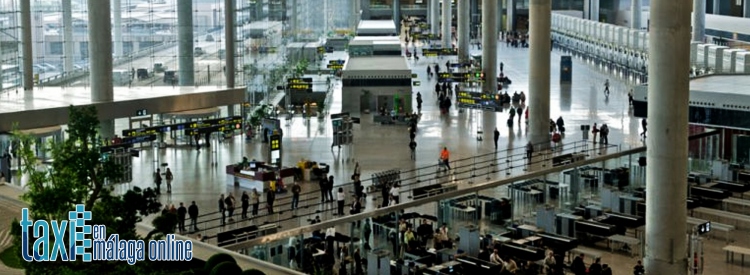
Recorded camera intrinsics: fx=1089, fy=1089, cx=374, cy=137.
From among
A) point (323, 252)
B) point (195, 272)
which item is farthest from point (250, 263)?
point (323, 252)

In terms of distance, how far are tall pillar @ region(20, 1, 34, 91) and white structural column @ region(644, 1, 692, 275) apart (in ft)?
92.7

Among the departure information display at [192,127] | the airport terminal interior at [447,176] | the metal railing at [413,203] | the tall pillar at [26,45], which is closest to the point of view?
the metal railing at [413,203]

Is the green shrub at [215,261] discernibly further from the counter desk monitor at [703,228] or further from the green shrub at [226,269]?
the counter desk monitor at [703,228]

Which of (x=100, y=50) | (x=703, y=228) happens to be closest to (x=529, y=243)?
(x=703, y=228)

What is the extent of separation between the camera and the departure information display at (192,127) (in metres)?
38.8

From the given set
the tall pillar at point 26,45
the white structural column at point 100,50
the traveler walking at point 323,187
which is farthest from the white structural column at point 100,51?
the traveler walking at point 323,187

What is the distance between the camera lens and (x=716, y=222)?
3178 cm

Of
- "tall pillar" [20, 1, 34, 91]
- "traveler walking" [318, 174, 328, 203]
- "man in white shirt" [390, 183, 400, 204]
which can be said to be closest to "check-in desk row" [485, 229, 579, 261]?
"man in white shirt" [390, 183, 400, 204]

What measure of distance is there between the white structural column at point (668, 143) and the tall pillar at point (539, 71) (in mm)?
17797

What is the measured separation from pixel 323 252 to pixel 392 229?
258cm

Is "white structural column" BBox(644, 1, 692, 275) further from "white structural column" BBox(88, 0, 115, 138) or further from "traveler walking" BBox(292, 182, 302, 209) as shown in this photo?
"white structural column" BBox(88, 0, 115, 138)

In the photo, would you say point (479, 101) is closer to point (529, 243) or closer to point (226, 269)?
point (529, 243)

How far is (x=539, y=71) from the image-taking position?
45.1 m

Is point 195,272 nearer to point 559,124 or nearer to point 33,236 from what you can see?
point 33,236
